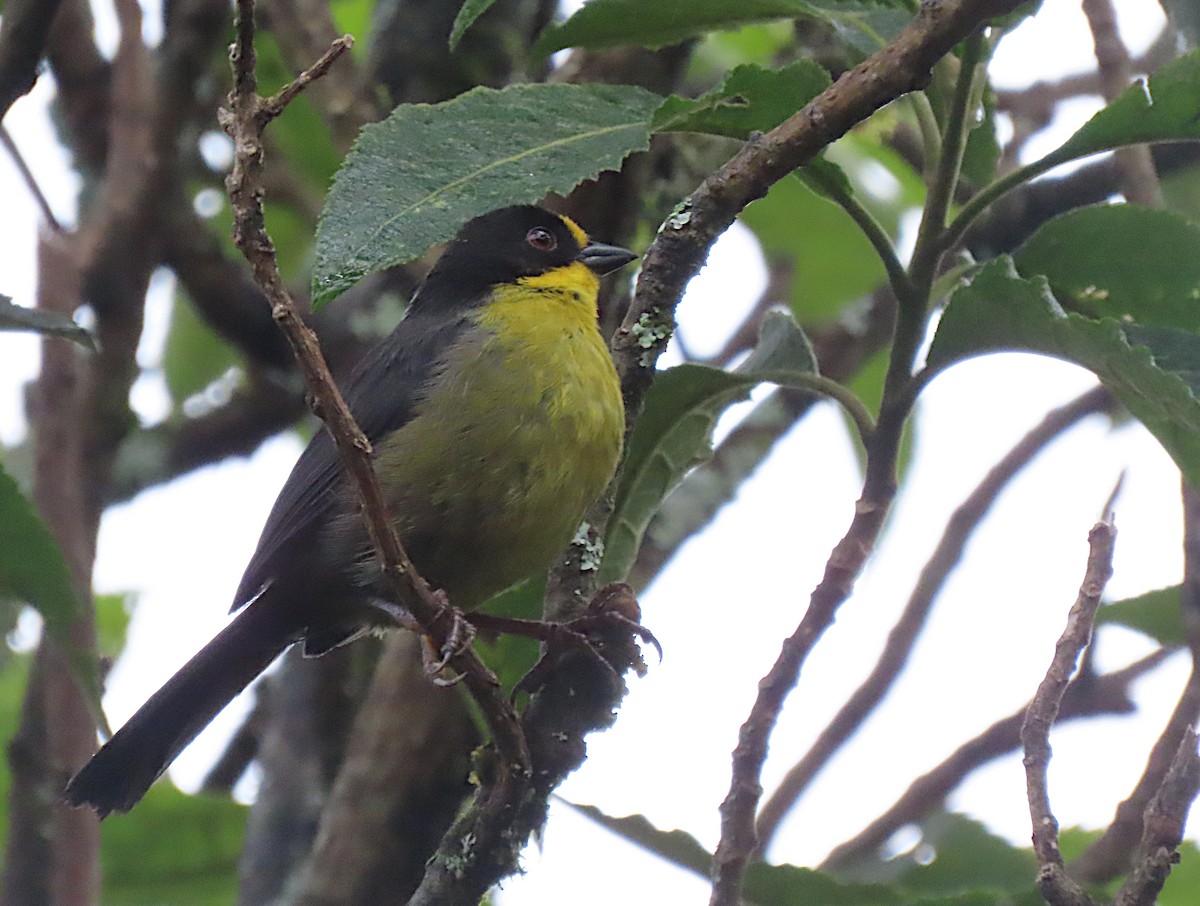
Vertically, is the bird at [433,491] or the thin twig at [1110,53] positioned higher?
the thin twig at [1110,53]

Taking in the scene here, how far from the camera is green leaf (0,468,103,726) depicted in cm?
282

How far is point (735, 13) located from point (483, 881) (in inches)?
63.8

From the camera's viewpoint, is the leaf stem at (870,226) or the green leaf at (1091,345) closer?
the green leaf at (1091,345)

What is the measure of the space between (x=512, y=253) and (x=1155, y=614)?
207 cm

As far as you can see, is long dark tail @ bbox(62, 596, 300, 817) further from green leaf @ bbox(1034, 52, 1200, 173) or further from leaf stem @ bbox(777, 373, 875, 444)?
green leaf @ bbox(1034, 52, 1200, 173)

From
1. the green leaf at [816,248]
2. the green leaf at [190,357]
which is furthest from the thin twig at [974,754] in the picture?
the green leaf at [190,357]

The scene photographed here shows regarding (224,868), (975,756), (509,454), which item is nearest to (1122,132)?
(509,454)

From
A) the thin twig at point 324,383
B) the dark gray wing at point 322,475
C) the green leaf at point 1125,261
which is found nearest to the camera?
the thin twig at point 324,383

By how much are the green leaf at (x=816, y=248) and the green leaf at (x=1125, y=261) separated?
1.97m

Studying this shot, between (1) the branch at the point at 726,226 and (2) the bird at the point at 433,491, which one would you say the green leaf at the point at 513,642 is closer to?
(2) the bird at the point at 433,491

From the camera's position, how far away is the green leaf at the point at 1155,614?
3371mm

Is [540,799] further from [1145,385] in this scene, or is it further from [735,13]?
[735,13]

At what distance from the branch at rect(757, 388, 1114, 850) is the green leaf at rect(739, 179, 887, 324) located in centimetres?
102

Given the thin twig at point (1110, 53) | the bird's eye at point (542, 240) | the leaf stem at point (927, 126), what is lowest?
the leaf stem at point (927, 126)
